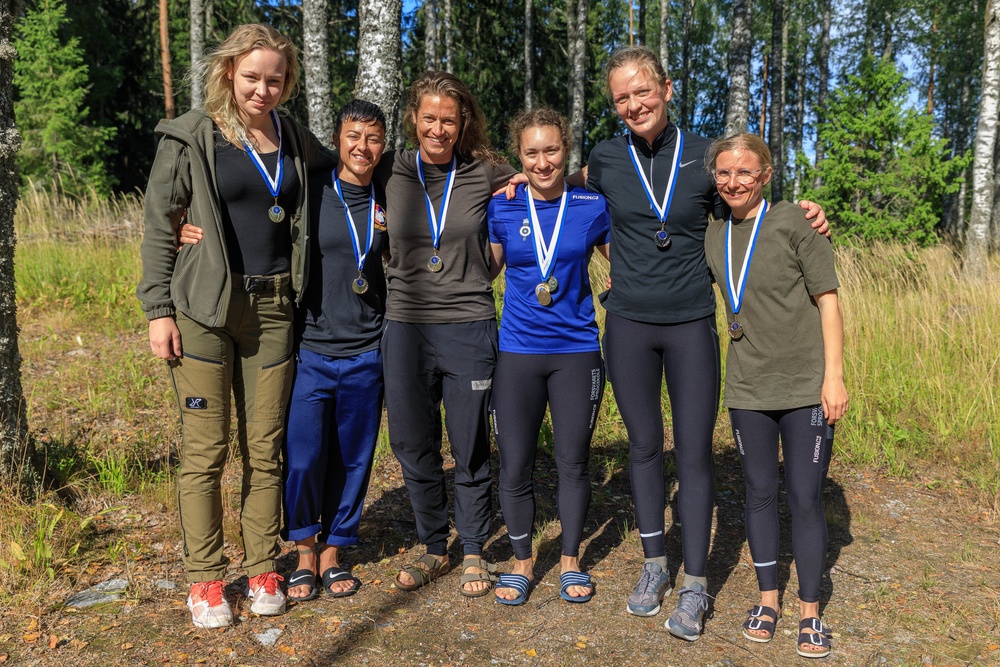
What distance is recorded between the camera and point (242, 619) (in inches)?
132

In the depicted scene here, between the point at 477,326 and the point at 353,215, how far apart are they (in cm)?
77

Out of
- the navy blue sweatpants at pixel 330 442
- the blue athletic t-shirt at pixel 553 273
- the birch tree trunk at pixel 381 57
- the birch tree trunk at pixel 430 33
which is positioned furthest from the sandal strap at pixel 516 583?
the birch tree trunk at pixel 430 33

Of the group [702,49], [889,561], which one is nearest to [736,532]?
[889,561]

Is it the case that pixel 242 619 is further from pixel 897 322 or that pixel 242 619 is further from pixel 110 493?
pixel 897 322

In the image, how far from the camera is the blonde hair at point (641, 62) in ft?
10.7

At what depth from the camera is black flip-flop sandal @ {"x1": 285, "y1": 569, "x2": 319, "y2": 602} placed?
355 cm

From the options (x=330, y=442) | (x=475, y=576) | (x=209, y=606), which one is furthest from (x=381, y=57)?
(x=209, y=606)

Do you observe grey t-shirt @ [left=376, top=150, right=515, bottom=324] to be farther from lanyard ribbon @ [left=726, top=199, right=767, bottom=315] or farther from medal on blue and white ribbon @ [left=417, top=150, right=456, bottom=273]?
lanyard ribbon @ [left=726, top=199, right=767, bottom=315]

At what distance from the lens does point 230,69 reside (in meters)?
3.15

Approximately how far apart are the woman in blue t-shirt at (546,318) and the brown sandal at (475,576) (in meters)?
0.12

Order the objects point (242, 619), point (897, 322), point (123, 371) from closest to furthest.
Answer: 1. point (242, 619)
2. point (123, 371)
3. point (897, 322)

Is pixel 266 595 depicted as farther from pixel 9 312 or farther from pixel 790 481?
pixel 790 481

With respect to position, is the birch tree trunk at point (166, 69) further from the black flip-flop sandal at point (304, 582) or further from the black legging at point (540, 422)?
the black legging at point (540, 422)

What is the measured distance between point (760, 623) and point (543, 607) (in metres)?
0.97
